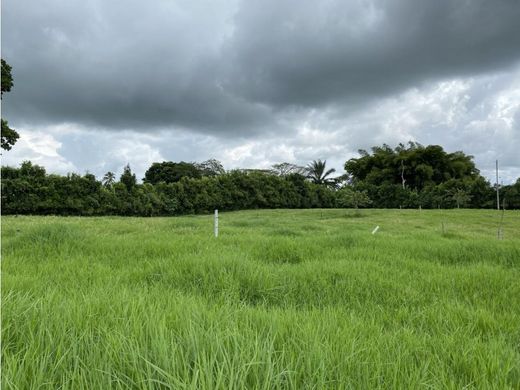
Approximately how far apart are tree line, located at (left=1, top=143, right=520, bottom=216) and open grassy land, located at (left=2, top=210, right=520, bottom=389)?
1397 cm

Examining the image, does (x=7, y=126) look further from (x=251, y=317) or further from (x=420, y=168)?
(x=420, y=168)

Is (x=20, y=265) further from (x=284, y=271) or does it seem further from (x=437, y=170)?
(x=437, y=170)

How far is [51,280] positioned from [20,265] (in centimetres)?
95

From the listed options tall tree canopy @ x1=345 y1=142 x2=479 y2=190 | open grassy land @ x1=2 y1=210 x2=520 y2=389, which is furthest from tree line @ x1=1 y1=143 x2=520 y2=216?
open grassy land @ x1=2 y1=210 x2=520 y2=389

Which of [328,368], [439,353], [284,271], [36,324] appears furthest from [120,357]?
[284,271]

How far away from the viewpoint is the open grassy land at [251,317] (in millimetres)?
1450

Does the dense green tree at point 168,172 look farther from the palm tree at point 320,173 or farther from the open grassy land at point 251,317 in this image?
the open grassy land at point 251,317

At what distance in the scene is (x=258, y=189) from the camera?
115ft

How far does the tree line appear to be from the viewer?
22.5 meters

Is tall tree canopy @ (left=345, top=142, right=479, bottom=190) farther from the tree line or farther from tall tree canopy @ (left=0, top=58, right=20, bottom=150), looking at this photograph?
tall tree canopy @ (left=0, top=58, right=20, bottom=150)

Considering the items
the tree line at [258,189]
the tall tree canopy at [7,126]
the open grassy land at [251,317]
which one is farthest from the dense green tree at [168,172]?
the open grassy land at [251,317]

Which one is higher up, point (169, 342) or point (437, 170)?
point (437, 170)

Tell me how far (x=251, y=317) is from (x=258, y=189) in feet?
107

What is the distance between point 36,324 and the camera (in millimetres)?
1892
